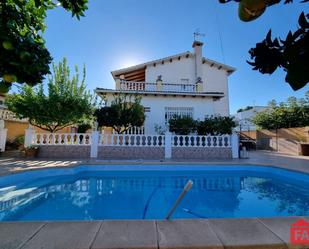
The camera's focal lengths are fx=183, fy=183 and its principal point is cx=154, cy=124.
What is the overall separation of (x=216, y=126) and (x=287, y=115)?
10.9 m

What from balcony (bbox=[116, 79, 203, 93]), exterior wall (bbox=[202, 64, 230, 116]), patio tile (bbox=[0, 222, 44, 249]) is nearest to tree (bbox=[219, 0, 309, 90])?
patio tile (bbox=[0, 222, 44, 249])

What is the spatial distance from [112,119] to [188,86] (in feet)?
23.9

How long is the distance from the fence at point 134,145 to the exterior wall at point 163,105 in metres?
2.79

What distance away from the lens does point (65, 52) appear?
1162cm

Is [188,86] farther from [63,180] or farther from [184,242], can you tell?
[184,242]

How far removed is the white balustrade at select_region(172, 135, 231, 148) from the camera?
38.0ft

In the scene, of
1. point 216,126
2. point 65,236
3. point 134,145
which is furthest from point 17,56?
point 216,126

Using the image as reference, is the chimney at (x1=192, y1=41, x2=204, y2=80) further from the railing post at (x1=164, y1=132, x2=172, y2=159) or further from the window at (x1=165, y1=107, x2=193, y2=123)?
the railing post at (x1=164, y1=132, x2=172, y2=159)

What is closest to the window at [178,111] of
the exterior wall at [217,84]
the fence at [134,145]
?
the fence at [134,145]

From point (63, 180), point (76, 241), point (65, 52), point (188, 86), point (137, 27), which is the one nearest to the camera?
point (76, 241)

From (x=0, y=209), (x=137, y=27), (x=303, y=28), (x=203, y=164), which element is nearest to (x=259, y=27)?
(x=303, y=28)

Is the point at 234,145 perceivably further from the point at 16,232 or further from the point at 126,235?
the point at 16,232

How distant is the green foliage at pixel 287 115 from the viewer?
17.3 meters

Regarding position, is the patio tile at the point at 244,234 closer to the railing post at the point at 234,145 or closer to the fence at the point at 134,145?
the fence at the point at 134,145
